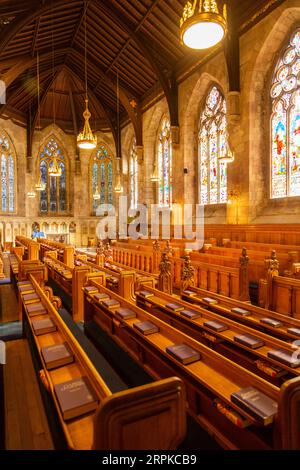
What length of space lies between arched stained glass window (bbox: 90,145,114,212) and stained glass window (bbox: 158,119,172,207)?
22.0 feet

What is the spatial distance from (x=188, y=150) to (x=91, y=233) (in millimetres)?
11189

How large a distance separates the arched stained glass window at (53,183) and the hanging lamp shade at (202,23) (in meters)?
19.3

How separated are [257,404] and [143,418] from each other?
0.77 metres

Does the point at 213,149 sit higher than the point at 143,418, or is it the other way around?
the point at 213,149

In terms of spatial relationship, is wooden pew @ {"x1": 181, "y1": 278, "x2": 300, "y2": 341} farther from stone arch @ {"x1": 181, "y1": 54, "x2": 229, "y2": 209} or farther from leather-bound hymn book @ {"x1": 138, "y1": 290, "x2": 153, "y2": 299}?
stone arch @ {"x1": 181, "y1": 54, "x2": 229, "y2": 209}

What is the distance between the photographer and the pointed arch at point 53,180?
2203 centimetres

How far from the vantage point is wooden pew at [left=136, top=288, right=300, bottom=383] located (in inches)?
100

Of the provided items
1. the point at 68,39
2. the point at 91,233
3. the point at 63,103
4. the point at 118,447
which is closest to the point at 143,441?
the point at 118,447

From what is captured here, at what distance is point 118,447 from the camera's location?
140 centimetres

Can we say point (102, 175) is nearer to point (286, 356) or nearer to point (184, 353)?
point (184, 353)

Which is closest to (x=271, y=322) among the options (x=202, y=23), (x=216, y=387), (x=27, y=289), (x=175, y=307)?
(x=175, y=307)

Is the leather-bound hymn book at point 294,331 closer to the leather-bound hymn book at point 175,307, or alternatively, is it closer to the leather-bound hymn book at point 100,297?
the leather-bound hymn book at point 175,307

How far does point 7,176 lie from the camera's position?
65.9ft

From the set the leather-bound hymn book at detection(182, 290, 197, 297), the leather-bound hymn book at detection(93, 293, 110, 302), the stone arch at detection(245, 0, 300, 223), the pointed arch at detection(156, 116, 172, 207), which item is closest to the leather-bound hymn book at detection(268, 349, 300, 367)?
the leather-bound hymn book at detection(182, 290, 197, 297)
